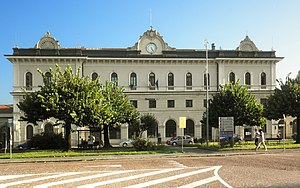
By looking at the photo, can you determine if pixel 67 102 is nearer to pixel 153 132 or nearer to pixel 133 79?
pixel 133 79

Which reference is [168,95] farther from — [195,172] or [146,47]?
[195,172]

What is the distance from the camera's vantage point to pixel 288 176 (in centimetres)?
1273

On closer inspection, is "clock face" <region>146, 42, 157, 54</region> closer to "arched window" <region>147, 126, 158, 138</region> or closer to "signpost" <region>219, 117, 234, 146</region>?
"arched window" <region>147, 126, 158, 138</region>

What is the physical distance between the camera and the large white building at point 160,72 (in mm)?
49500

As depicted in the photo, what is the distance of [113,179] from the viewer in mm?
12641

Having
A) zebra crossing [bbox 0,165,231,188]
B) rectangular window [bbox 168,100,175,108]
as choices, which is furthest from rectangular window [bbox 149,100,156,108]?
zebra crossing [bbox 0,165,231,188]

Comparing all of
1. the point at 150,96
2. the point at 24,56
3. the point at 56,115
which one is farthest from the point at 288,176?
the point at 24,56

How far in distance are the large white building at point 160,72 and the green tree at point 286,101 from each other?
59.8 ft

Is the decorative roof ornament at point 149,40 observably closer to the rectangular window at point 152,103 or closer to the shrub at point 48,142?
the rectangular window at point 152,103

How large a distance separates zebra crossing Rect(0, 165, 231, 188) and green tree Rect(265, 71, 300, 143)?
20186 millimetres

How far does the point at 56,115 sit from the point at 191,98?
2836 cm

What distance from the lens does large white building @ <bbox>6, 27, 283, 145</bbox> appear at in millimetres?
49500

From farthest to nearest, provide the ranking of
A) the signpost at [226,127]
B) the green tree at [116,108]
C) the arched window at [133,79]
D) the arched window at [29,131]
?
the arched window at [133,79]
the arched window at [29,131]
the green tree at [116,108]
the signpost at [226,127]

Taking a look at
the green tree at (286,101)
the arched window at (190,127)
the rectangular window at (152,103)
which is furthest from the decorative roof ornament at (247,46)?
the green tree at (286,101)
